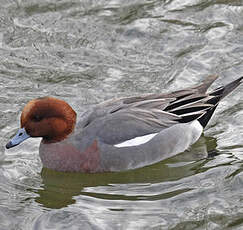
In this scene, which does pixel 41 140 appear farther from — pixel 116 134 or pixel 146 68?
pixel 146 68

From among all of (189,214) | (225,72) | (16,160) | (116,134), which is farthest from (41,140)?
(225,72)

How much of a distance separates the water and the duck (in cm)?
15

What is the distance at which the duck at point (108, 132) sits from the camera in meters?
7.23

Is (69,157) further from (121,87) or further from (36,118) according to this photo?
(121,87)

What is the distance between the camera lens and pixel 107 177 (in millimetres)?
7324

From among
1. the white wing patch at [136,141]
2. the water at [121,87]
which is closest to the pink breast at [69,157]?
the water at [121,87]

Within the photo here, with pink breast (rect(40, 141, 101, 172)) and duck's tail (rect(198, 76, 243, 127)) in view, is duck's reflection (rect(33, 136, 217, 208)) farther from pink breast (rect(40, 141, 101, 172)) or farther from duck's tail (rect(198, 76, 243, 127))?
duck's tail (rect(198, 76, 243, 127))

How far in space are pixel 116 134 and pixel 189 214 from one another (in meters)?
1.29

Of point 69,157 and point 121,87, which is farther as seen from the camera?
point 121,87

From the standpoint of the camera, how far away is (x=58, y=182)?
7.32 metres

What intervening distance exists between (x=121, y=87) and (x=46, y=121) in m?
1.72

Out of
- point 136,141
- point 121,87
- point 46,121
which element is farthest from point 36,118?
point 121,87

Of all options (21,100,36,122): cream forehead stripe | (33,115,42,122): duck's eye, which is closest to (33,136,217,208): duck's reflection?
(33,115,42,122): duck's eye

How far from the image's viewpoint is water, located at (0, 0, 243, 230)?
6625 millimetres
